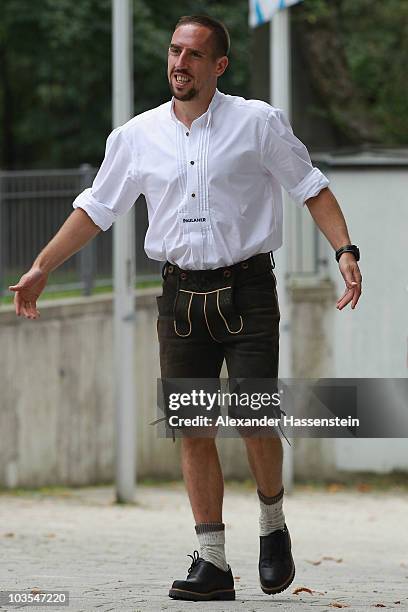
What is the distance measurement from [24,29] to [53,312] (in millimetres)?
10862

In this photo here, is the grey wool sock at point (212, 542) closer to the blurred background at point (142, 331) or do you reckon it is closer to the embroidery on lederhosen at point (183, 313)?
the embroidery on lederhosen at point (183, 313)

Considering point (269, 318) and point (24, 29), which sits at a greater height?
point (24, 29)

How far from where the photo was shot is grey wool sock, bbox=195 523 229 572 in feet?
19.0

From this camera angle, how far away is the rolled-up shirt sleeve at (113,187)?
18.9 ft

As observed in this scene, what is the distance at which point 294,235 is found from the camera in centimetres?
1514

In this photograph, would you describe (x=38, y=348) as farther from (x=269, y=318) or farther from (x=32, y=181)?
(x=269, y=318)

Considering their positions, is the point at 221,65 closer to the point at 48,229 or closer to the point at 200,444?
the point at 200,444

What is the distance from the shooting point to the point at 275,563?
5.79m

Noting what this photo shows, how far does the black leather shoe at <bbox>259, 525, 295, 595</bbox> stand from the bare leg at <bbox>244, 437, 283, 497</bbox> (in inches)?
6.3

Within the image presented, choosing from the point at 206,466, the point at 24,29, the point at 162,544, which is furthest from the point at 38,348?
the point at 24,29

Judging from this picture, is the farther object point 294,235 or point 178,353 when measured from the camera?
point 294,235

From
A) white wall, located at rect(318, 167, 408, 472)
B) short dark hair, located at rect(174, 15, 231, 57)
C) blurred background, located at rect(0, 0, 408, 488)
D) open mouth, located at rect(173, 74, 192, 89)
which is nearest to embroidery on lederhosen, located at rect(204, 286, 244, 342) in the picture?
open mouth, located at rect(173, 74, 192, 89)

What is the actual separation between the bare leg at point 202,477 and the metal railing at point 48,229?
793 cm

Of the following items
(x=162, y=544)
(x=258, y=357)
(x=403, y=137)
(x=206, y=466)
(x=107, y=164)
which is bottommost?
(x=162, y=544)
